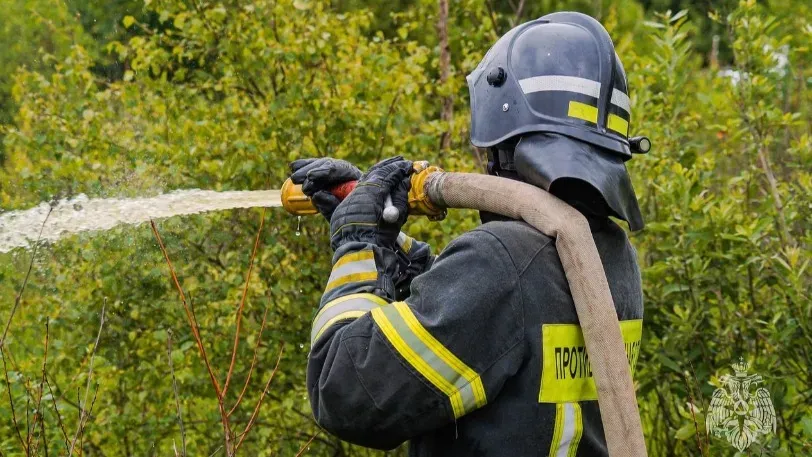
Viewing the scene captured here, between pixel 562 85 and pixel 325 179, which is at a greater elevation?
pixel 562 85

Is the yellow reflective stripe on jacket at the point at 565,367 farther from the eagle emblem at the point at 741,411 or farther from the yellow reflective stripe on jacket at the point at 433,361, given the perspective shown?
the eagle emblem at the point at 741,411

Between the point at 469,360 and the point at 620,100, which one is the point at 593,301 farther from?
the point at 620,100

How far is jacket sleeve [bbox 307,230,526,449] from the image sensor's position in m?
1.94

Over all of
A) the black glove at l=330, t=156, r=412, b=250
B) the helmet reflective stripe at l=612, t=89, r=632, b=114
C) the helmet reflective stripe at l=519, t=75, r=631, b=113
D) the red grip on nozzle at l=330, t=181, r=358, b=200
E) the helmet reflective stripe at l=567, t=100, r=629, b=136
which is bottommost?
the red grip on nozzle at l=330, t=181, r=358, b=200

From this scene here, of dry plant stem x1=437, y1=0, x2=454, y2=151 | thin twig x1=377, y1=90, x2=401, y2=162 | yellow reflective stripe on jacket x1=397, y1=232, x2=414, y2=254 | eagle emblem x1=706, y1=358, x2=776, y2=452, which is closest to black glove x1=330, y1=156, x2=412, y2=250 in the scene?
yellow reflective stripe on jacket x1=397, y1=232, x2=414, y2=254

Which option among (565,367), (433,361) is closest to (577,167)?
(565,367)

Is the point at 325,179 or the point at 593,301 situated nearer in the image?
the point at 593,301

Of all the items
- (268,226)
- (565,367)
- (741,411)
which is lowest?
(268,226)

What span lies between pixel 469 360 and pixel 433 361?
0.07 metres

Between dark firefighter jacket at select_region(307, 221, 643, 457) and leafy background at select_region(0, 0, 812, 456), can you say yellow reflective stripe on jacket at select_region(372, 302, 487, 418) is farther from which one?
leafy background at select_region(0, 0, 812, 456)

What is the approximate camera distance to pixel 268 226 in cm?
455

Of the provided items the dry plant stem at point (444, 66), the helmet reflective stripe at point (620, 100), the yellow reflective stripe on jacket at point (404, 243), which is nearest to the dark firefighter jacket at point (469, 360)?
the helmet reflective stripe at point (620, 100)

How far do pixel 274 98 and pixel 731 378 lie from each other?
92.3 inches

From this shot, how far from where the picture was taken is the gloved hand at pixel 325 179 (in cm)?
252
